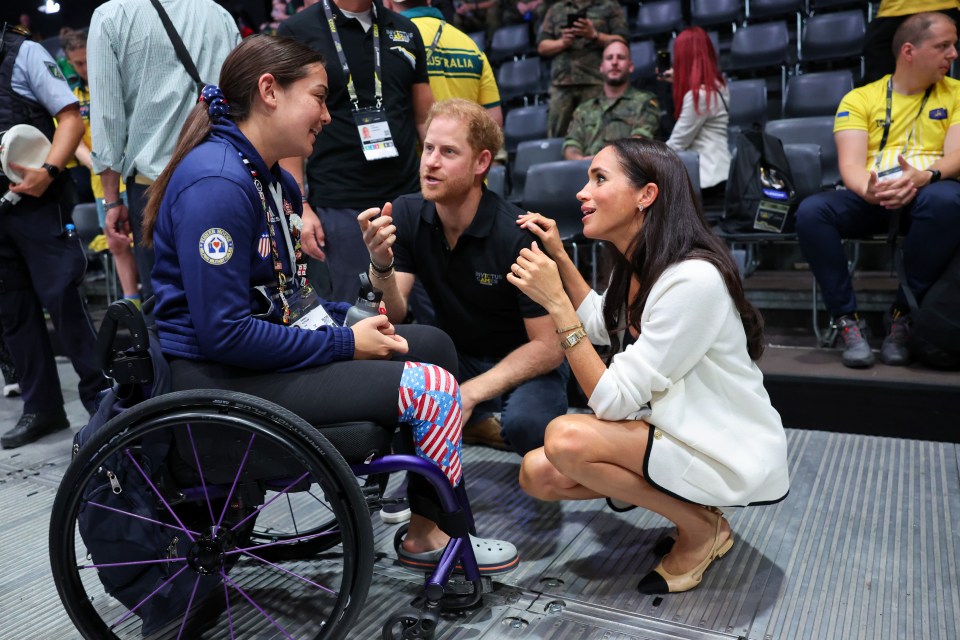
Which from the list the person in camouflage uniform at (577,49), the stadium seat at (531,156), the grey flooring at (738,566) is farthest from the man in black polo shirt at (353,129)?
the person in camouflage uniform at (577,49)

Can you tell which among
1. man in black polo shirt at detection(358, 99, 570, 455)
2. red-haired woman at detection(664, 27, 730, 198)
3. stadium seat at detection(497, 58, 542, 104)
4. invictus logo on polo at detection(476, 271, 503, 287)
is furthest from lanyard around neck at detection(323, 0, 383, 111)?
stadium seat at detection(497, 58, 542, 104)

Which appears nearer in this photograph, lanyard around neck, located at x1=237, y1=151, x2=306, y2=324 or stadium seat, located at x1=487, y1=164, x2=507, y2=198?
lanyard around neck, located at x1=237, y1=151, x2=306, y2=324

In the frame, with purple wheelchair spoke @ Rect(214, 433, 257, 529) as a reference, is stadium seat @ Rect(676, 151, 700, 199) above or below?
above

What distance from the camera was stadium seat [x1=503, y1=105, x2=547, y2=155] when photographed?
5.21 m

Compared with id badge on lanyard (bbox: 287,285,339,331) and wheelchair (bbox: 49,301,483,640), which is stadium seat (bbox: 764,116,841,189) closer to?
id badge on lanyard (bbox: 287,285,339,331)

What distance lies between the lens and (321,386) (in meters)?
1.37

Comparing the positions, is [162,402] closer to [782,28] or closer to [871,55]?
[871,55]

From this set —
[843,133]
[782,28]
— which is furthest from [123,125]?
[782,28]

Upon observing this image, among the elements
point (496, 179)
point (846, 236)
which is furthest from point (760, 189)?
point (496, 179)

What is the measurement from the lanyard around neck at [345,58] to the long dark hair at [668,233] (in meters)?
0.99

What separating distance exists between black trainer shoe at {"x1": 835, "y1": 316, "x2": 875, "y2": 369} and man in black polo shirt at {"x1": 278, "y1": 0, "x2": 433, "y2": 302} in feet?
5.54

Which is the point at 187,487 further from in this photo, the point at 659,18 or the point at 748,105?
the point at 659,18

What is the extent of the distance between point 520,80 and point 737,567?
491 cm

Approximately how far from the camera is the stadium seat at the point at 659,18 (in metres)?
5.67
